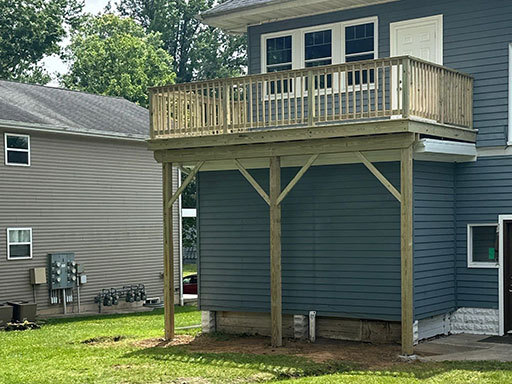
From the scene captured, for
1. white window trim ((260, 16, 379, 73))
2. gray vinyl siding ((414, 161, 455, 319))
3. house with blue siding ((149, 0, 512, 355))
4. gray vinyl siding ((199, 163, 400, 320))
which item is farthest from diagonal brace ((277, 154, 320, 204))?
white window trim ((260, 16, 379, 73))

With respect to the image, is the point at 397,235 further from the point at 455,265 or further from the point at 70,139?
the point at 70,139

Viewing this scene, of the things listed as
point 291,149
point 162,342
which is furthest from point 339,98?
point 162,342

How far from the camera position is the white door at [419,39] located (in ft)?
54.9

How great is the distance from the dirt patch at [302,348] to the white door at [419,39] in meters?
4.89

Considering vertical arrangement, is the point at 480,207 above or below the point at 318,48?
below

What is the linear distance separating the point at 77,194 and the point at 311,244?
1119cm

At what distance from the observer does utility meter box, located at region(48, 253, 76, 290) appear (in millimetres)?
24531

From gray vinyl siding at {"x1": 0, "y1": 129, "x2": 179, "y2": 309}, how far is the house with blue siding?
7964 millimetres

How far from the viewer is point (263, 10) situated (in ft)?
59.4

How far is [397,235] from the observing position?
1551 cm

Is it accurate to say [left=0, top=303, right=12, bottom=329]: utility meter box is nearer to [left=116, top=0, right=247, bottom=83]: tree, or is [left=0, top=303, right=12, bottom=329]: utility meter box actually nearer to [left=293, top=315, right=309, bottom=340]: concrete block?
[left=293, top=315, right=309, bottom=340]: concrete block

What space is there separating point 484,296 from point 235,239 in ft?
16.9

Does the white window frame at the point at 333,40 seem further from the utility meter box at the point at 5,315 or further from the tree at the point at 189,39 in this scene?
the tree at the point at 189,39

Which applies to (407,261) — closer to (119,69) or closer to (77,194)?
(77,194)
